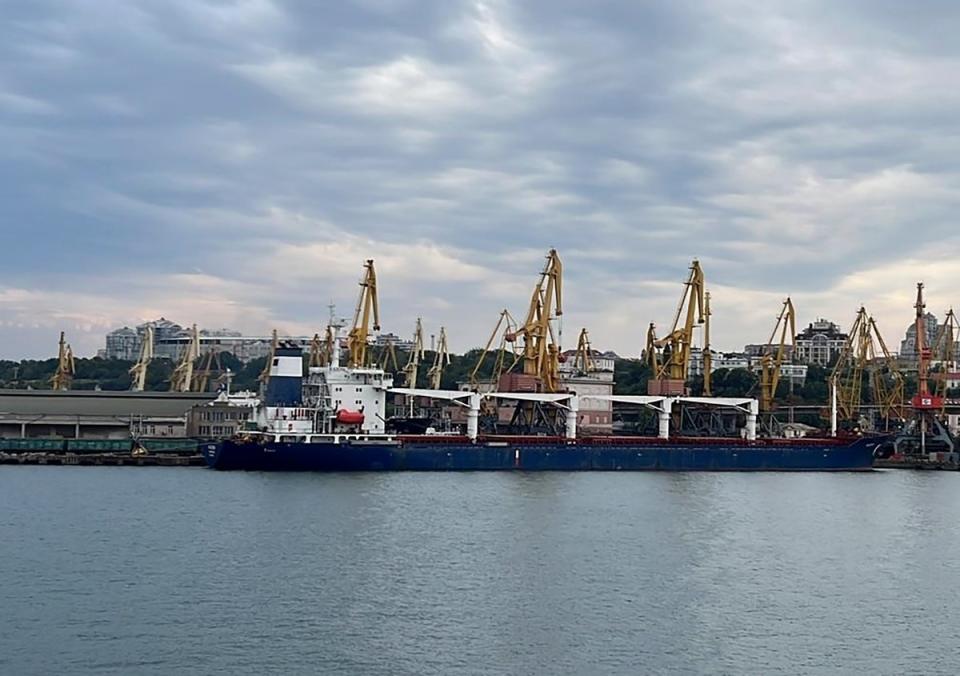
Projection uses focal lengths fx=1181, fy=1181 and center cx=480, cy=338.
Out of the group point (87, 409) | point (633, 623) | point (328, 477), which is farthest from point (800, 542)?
point (87, 409)

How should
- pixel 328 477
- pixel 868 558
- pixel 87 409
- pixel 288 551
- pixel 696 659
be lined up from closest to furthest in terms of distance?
pixel 696 659 < pixel 288 551 < pixel 868 558 < pixel 328 477 < pixel 87 409

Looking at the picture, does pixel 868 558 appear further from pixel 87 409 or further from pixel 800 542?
pixel 87 409

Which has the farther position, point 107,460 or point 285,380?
point 107,460

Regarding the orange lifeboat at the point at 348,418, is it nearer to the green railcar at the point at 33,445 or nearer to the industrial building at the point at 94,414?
the green railcar at the point at 33,445

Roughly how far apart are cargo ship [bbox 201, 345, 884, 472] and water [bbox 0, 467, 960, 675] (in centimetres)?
754

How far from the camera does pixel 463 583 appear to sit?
83.0ft

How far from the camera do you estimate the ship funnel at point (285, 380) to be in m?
52.2

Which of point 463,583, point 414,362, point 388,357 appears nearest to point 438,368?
point 414,362

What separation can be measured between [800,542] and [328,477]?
2053cm

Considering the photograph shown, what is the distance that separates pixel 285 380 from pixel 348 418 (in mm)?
3378

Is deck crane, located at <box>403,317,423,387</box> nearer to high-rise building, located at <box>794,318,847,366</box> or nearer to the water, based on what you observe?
the water

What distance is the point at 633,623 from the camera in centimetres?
2238

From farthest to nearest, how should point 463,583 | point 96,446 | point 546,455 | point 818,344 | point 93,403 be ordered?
point 818,344
point 93,403
point 96,446
point 546,455
point 463,583

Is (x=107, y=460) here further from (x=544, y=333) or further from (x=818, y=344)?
(x=818, y=344)
